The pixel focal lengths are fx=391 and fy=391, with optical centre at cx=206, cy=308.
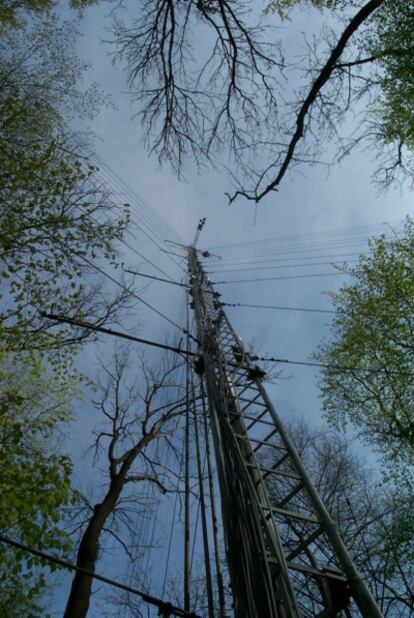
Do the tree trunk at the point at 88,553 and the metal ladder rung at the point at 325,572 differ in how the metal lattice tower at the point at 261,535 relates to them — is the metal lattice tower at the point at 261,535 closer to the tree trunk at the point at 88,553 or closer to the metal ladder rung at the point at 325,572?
the metal ladder rung at the point at 325,572

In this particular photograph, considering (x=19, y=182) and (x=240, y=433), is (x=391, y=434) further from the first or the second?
(x=19, y=182)

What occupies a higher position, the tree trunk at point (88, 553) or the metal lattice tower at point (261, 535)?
the tree trunk at point (88, 553)

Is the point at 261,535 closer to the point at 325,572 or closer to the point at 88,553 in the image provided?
the point at 325,572

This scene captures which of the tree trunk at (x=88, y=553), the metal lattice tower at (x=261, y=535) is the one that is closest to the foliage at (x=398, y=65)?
the metal lattice tower at (x=261, y=535)

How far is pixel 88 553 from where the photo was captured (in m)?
7.85

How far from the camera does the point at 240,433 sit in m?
4.21

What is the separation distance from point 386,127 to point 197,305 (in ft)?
14.4

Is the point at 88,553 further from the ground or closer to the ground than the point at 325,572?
further from the ground

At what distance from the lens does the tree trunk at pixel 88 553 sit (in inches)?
Result: 274

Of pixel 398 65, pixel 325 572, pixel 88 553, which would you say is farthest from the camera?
pixel 88 553

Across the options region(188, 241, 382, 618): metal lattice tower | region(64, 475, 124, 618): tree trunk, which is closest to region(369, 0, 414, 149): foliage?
region(188, 241, 382, 618): metal lattice tower

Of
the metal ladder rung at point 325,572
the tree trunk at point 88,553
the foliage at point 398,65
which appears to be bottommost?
the metal ladder rung at point 325,572

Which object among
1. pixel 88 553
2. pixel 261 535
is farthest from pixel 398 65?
pixel 88 553

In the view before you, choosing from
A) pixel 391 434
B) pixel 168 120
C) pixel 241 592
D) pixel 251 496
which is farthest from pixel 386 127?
pixel 391 434
